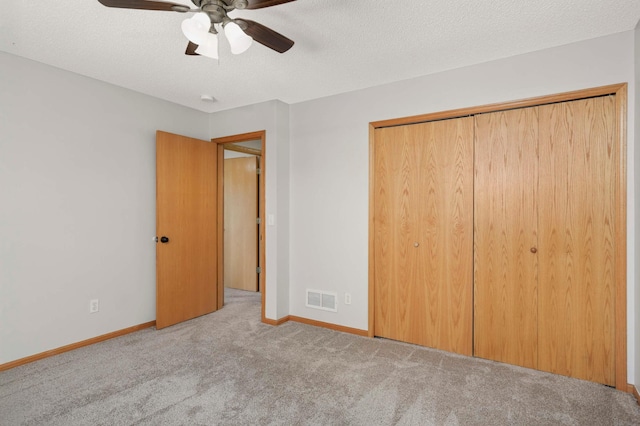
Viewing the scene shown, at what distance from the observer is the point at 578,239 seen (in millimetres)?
2418

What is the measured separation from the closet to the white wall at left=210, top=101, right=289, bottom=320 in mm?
1013

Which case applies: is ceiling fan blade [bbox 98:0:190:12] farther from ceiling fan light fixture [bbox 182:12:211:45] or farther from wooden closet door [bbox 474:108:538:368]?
wooden closet door [bbox 474:108:538:368]

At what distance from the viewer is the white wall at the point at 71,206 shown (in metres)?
2.56

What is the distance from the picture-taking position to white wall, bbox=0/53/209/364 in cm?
256

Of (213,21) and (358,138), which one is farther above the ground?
(213,21)

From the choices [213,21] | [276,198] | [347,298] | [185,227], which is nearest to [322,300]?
[347,298]

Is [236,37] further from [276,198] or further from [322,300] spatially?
[322,300]

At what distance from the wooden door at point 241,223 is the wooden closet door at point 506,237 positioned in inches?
128

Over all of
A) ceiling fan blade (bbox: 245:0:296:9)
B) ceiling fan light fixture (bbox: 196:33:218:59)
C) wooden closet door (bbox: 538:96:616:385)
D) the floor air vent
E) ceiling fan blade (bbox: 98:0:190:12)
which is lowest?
the floor air vent

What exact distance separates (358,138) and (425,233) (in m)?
1.12

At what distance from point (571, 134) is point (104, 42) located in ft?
11.3

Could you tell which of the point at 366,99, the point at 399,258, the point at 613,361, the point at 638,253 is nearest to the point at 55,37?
the point at 366,99

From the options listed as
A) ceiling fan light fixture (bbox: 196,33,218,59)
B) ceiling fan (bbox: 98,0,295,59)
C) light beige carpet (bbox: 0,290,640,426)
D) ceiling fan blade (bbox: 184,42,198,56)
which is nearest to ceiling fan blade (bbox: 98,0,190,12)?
ceiling fan (bbox: 98,0,295,59)

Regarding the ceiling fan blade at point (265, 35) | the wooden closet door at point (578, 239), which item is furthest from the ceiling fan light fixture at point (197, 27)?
the wooden closet door at point (578, 239)
